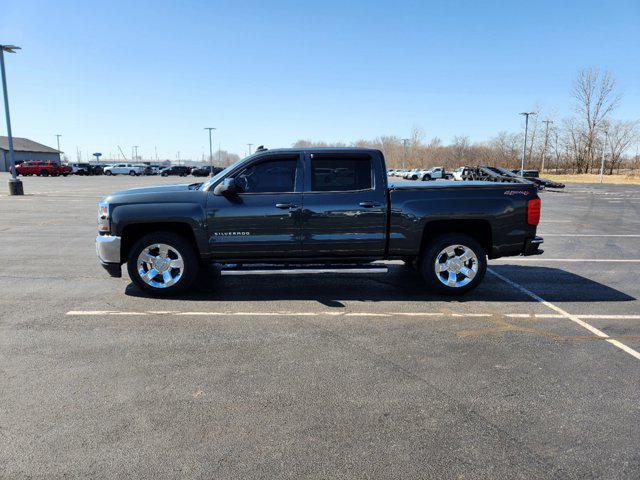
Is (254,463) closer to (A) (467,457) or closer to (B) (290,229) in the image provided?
(A) (467,457)

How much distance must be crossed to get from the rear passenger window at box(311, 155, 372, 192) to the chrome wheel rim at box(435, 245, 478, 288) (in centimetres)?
141

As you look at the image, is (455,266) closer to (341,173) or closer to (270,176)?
(341,173)

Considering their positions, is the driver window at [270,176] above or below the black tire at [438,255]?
above

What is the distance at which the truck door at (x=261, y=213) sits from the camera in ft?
19.9

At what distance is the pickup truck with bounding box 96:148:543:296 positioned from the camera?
6.08 metres

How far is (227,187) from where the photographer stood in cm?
587

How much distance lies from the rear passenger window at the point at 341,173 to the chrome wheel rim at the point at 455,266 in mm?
1406

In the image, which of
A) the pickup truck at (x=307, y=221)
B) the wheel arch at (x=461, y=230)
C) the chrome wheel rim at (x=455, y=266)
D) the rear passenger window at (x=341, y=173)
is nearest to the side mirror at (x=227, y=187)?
the pickup truck at (x=307, y=221)

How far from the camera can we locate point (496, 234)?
6328 mm

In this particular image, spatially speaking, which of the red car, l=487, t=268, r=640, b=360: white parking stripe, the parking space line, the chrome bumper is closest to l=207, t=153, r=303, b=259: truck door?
the parking space line

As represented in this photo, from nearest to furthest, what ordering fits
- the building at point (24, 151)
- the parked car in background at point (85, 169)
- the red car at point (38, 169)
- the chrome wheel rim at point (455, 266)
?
the chrome wheel rim at point (455, 266) → the red car at point (38, 169) → the parked car in background at point (85, 169) → the building at point (24, 151)

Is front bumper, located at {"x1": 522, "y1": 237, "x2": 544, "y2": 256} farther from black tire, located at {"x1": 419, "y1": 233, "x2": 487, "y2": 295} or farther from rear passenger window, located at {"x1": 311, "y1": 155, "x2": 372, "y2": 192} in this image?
rear passenger window, located at {"x1": 311, "y1": 155, "x2": 372, "y2": 192}

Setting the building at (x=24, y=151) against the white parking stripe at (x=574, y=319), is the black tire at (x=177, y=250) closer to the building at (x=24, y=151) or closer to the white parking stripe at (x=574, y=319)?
the white parking stripe at (x=574, y=319)

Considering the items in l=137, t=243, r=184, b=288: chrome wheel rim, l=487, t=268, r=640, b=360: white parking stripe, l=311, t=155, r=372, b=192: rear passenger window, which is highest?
l=311, t=155, r=372, b=192: rear passenger window
